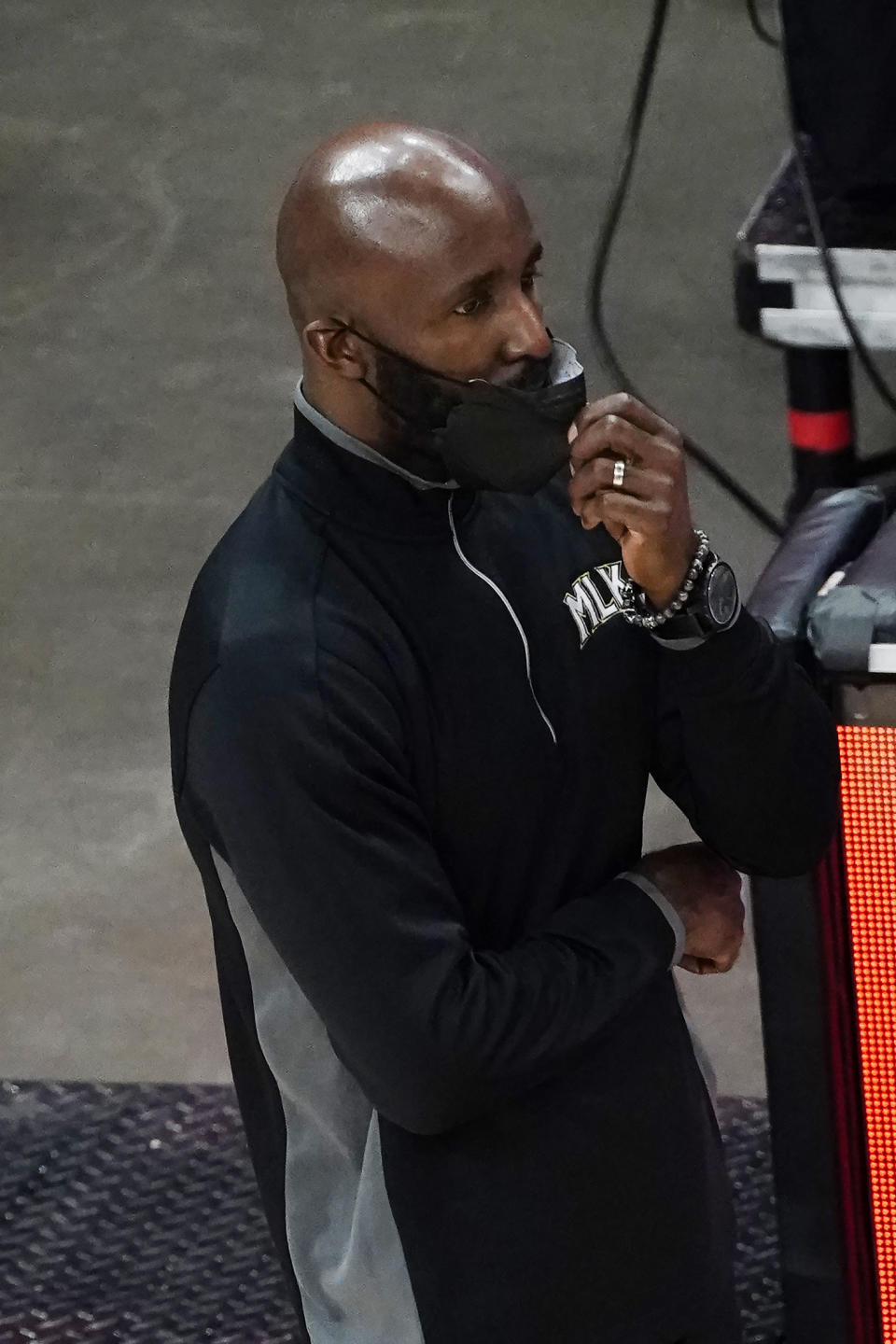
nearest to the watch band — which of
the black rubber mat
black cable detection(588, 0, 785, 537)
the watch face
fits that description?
the watch face

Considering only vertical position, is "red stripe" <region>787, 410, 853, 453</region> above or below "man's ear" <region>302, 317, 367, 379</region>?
below

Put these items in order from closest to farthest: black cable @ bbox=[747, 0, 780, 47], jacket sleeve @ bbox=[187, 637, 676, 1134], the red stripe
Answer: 1. jacket sleeve @ bbox=[187, 637, 676, 1134]
2. the red stripe
3. black cable @ bbox=[747, 0, 780, 47]

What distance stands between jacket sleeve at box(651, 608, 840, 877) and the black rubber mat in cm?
105

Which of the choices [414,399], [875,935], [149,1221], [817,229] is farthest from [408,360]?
[149,1221]

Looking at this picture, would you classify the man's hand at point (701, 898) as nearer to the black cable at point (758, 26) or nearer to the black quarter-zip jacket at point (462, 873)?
the black quarter-zip jacket at point (462, 873)

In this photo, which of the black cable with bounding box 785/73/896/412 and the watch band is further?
the black cable with bounding box 785/73/896/412

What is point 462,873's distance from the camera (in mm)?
1423

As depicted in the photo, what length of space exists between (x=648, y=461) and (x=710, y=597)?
11 cm

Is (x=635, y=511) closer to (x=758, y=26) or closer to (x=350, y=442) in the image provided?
(x=350, y=442)

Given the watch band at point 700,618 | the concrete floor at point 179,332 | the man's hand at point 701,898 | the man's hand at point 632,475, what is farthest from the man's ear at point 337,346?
the concrete floor at point 179,332

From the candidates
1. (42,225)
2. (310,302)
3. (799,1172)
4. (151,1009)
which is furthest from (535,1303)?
(42,225)

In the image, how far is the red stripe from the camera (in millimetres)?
2667

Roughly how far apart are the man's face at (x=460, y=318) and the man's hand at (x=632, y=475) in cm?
7

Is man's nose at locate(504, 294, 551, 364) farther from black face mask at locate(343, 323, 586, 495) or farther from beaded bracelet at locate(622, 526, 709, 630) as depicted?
beaded bracelet at locate(622, 526, 709, 630)
